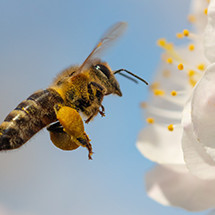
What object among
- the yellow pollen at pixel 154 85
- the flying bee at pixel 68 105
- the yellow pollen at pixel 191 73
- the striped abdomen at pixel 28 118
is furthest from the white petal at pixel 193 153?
the yellow pollen at pixel 154 85

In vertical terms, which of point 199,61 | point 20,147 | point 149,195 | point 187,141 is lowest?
point 149,195

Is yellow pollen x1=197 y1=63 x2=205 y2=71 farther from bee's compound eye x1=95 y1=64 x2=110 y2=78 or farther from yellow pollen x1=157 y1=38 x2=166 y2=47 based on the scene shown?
bee's compound eye x1=95 y1=64 x2=110 y2=78

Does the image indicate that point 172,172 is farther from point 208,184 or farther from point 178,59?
point 178,59

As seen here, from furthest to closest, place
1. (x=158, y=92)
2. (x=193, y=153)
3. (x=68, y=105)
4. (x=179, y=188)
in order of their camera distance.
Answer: (x=158, y=92) < (x=179, y=188) < (x=193, y=153) < (x=68, y=105)

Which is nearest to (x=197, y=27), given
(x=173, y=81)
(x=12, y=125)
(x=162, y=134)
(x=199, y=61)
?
(x=199, y=61)

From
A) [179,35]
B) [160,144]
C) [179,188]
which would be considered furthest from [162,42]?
[179,188]

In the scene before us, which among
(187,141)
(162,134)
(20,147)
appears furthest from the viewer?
(162,134)

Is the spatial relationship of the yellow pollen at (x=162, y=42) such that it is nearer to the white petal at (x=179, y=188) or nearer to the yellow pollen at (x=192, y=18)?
the yellow pollen at (x=192, y=18)

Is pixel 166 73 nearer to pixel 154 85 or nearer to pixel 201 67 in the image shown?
pixel 154 85
